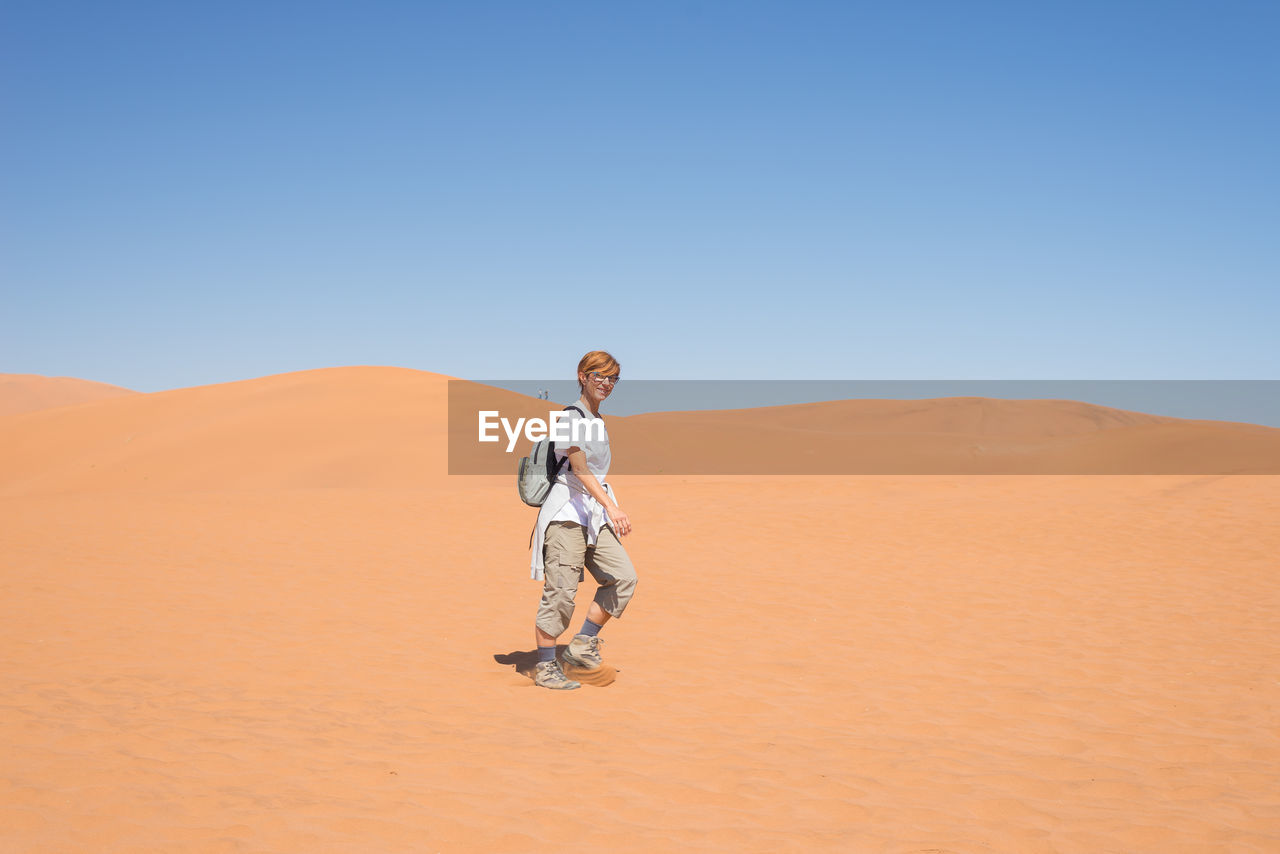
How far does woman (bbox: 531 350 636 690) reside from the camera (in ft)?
19.1

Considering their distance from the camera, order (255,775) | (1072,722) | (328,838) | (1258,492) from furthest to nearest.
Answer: (1258,492) → (1072,722) → (255,775) → (328,838)

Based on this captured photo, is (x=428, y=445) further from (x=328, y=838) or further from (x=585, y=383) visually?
(x=328, y=838)

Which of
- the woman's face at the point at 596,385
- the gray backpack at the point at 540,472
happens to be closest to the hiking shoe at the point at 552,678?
the gray backpack at the point at 540,472

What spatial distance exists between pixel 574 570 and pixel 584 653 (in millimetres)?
660

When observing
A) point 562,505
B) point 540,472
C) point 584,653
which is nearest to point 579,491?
point 562,505

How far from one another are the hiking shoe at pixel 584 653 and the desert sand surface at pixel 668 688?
0.21m

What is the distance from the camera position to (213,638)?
7797 mm

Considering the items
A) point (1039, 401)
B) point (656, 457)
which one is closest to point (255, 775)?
point (656, 457)

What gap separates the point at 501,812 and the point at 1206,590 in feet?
32.3

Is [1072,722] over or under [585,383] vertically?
under

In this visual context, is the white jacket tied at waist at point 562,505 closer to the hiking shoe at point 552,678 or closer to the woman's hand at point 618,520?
the woman's hand at point 618,520

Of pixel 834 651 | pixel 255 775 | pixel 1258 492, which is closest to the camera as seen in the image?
pixel 255 775

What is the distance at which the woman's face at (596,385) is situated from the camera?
5918mm

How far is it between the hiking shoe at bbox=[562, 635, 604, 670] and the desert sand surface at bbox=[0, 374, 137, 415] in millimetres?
110561
